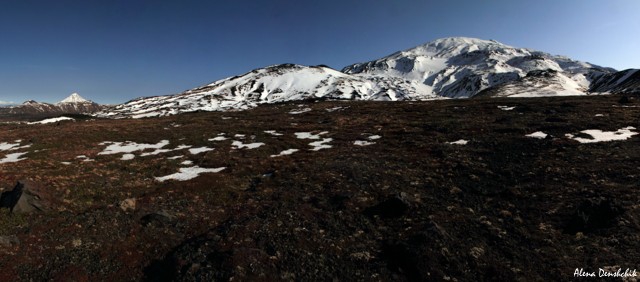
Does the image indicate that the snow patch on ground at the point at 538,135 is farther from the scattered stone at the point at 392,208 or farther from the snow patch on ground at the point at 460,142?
the scattered stone at the point at 392,208

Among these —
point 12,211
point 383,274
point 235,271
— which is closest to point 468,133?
point 383,274

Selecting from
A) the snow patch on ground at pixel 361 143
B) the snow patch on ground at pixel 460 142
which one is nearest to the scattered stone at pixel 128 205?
the snow patch on ground at pixel 361 143

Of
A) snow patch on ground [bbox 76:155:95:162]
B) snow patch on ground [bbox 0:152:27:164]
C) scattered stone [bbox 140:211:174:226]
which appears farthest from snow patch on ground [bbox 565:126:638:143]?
snow patch on ground [bbox 0:152:27:164]

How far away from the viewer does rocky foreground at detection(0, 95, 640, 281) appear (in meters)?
13.2

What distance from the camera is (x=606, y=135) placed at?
32156 millimetres

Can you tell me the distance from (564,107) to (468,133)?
26538 millimetres

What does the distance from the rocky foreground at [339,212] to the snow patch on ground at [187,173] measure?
1.04 ft

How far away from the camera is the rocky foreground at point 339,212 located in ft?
43.2

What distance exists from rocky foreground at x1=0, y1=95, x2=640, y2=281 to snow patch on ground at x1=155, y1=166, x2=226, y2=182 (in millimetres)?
318

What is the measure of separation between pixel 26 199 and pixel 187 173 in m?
10.6

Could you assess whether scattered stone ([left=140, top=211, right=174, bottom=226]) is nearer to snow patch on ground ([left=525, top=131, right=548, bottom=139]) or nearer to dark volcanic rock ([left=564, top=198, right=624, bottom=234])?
dark volcanic rock ([left=564, top=198, right=624, bottom=234])

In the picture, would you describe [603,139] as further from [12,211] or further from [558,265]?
[12,211]

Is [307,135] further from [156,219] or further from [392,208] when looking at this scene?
[156,219]

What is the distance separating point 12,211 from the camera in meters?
17.9
